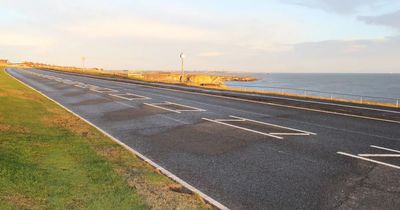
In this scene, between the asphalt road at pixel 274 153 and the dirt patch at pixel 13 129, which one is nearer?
the asphalt road at pixel 274 153

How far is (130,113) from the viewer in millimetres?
20812

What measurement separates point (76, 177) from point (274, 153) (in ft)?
17.6

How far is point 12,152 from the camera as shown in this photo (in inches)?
417

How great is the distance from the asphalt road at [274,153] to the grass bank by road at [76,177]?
2.77 ft

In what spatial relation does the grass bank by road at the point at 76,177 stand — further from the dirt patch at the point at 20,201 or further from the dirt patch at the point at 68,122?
the dirt patch at the point at 68,122

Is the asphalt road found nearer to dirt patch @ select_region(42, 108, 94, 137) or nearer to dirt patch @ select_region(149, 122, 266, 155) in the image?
dirt patch @ select_region(149, 122, 266, 155)

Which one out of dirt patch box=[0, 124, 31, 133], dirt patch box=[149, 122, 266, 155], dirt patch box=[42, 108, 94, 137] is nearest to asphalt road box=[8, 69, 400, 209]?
dirt patch box=[149, 122, 266, 155]

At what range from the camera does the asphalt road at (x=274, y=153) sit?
7.71m

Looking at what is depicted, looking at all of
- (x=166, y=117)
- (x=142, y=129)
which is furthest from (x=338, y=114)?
(x=142, y=129)

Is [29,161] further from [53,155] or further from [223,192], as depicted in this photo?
[223,192]

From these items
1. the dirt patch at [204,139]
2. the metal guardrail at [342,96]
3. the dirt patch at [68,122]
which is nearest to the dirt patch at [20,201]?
the dirt patch at [204,139]

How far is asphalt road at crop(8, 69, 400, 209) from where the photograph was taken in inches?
304

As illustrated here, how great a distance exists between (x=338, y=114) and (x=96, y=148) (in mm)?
12740

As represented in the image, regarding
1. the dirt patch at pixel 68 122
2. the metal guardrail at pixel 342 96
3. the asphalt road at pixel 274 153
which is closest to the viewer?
the asphalt road at pixel 274 153
